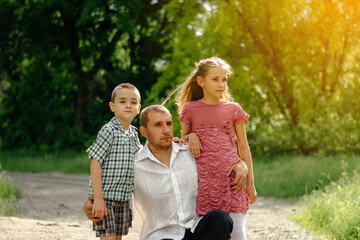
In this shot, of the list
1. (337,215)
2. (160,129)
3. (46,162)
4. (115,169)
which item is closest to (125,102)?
(160,129)

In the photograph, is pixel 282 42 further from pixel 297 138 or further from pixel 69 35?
pixel 69 35

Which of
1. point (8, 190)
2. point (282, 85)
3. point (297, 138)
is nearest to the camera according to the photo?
point (8, 190)

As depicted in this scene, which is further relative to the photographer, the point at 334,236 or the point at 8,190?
the point at 8,190

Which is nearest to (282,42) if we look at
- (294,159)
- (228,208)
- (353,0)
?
(353,0)

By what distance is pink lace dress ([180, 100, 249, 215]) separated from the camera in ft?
10.6

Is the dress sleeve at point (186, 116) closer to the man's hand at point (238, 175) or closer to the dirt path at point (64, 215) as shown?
the man's hand at point (238, 175)

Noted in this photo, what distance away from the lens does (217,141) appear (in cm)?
332

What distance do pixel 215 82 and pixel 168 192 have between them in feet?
2.70

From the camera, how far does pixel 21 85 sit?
15164 millimetres

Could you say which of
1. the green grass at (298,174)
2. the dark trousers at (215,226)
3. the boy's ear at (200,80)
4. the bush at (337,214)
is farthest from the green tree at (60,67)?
the dark trousers at (215,226)

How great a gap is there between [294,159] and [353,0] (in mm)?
3685

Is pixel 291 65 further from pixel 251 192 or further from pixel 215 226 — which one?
pixel 215 226

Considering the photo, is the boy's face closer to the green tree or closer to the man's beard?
the man's beard

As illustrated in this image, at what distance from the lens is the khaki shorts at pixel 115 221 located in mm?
3211
